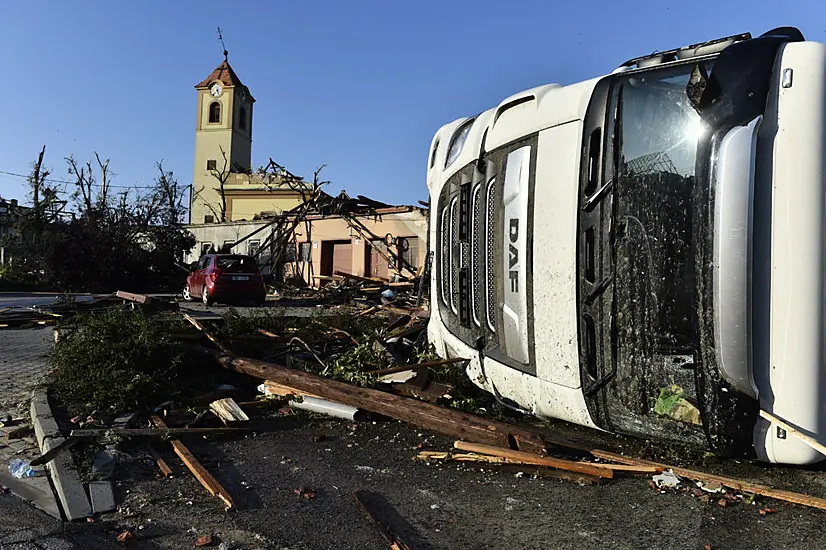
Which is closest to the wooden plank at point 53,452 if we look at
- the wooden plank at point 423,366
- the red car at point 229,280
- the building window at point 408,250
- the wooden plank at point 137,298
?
the wooden plank at point 423,366

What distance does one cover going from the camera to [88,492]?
372 centimetres

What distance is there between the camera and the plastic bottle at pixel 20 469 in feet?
13.8

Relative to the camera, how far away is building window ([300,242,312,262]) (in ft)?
92.5

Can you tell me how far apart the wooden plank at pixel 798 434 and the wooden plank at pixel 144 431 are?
3802 millimetres

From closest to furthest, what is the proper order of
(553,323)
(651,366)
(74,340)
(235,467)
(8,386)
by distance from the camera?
(651,366)
(553,323)
(235,467)
(74,340)
(8,386)

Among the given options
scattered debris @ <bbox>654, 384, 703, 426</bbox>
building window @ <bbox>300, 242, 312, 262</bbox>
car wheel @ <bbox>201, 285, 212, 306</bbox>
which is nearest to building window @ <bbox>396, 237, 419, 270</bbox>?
building window @ <bbox>300, 242, 312, 262</bbox>

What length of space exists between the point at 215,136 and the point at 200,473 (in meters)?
54.3

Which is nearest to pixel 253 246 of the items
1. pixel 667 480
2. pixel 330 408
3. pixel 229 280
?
pixel 229 280

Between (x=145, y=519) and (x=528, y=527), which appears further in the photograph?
(x=145, y=519)

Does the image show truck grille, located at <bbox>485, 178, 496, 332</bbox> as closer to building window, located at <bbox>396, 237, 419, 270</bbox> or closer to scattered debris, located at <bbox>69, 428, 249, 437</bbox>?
scattered debris, located at <bbox>69, 428, 249, 437</bbox>

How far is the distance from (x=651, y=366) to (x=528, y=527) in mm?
1051

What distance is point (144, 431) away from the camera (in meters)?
4.68

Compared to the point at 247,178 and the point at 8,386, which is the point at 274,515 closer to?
the point at 8,386

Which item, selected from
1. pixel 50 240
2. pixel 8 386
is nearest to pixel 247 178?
pixel 50 240
